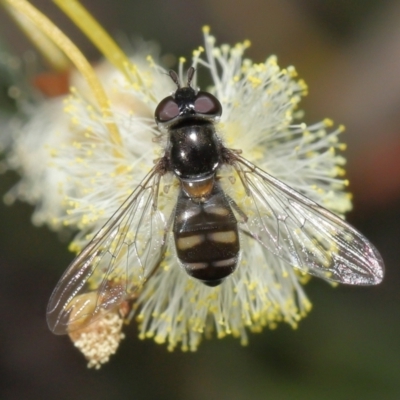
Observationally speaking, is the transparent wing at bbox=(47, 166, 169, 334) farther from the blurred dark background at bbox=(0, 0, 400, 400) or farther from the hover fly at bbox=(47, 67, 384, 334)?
the blurred dark background at bbox=(0, 0, 400, 400)

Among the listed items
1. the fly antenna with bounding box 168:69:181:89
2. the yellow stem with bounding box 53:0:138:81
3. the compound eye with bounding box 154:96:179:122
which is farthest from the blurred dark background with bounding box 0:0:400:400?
the compound eye with bounding box 154:96:179:122

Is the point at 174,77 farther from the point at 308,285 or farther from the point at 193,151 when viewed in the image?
the point at 308,285

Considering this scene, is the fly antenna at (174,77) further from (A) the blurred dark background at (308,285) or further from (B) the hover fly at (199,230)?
(A) the blurred dark background at (308,285)

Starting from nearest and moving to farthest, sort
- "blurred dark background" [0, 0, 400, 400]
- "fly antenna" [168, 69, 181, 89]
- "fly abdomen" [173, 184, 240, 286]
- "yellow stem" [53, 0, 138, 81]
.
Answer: "fly abdomen" [173, 184, 240, 286], "fly antenna" [168, 69, 181, 89], "yellow stem" [53, 0, 138, 81], "blurred dark background" [0, 0, 400, 400]

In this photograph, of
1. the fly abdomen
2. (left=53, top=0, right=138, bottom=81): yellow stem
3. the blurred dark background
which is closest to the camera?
the fly abdomen

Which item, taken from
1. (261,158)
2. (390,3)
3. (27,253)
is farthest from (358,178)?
(27,253)

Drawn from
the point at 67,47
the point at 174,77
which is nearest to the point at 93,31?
the point at 67,47

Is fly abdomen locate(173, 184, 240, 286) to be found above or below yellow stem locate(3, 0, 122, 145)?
below

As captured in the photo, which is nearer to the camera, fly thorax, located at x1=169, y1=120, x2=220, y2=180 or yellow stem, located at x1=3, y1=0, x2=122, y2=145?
fly thorax, located at x1=169, y1=120, x2=220, y2=180
